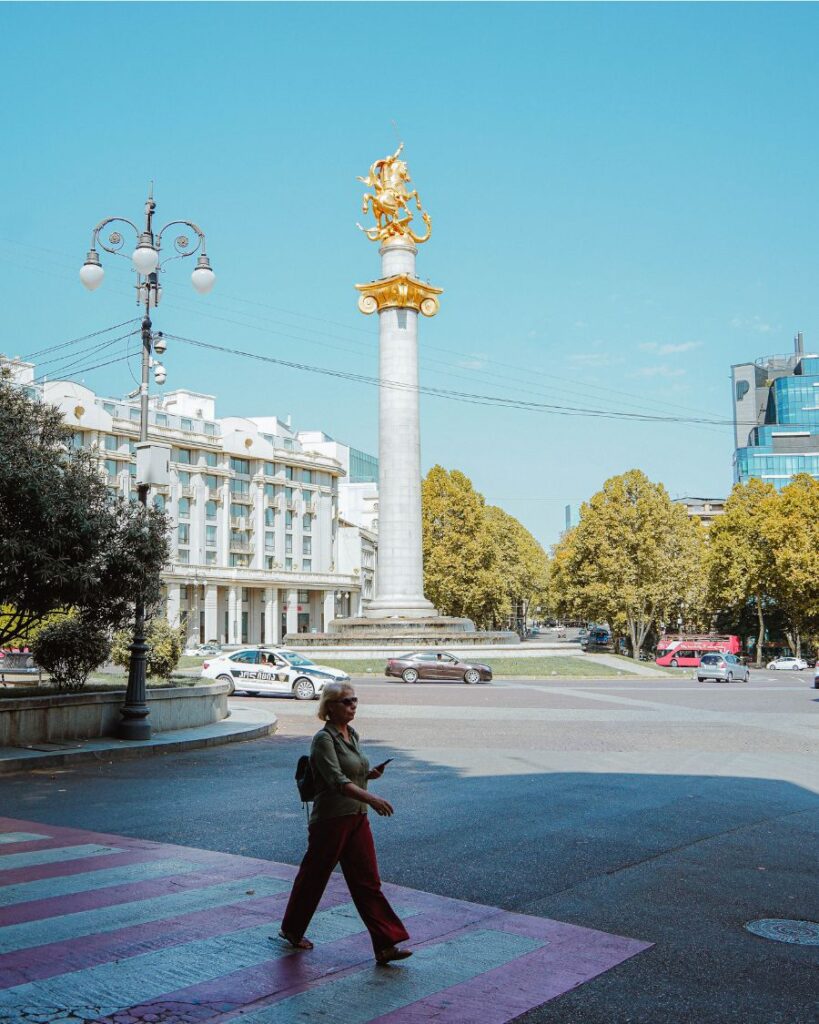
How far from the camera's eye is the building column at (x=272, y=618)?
95188mm

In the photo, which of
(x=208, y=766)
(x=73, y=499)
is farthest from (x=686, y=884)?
(x=73, y=499)

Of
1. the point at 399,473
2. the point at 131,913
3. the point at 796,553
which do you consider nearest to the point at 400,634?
the point at 399,473

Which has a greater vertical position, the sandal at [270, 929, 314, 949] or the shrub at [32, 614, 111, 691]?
the shrub at [32, 614, 111, 691]

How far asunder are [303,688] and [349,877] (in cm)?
2424

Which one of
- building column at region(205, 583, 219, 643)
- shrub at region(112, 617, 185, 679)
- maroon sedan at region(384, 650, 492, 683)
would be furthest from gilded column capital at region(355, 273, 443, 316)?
building column at region(205, 583, 219, 643)

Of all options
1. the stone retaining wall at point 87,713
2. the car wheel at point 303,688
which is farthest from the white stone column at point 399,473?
the stone retaining wall at point 87,713

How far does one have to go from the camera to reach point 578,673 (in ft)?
140

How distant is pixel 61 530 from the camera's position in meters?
14.9

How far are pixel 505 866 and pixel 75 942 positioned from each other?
12.1 feet

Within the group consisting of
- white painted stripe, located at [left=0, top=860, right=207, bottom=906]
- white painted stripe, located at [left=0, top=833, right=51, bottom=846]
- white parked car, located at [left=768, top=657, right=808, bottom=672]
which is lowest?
white parked car, located at [left=768, top=657, right=808, bottom=672]

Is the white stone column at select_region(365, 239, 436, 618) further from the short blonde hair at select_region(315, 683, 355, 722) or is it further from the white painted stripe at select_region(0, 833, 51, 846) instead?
the short blonde hair at select_region(315, 683, 355, 722)

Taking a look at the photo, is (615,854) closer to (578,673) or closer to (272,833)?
(272,833)

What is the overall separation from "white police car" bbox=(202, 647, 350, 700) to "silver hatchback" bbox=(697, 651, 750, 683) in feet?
74.0

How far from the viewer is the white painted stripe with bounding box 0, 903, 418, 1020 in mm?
5016
